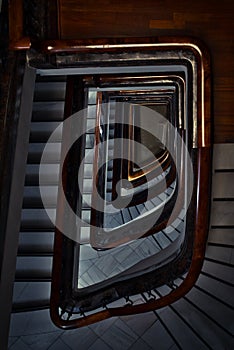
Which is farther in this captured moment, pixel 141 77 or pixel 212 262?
pixel 141 77

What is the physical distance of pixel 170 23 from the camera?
3.34m

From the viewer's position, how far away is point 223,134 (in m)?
3.15

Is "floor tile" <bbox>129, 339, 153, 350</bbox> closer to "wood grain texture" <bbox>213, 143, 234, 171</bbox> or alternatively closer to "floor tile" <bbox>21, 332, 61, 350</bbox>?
"floor tile" <bbox>21, 332, 61, 350</bbox>

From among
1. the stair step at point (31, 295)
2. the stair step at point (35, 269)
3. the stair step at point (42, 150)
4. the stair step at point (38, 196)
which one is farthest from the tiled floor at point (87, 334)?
the stair step at point (42, 150)

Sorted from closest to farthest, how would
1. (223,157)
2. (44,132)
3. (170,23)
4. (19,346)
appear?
(223,157)
(170,23)
(19,346)
(44,132)

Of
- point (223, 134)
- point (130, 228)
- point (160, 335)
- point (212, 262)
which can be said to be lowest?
point (160, 335)

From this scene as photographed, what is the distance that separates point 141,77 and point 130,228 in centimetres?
204

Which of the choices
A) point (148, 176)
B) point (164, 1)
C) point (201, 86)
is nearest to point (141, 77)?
point (164, 1)

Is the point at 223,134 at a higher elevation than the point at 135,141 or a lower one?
higher

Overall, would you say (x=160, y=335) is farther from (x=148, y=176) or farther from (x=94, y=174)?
(x=148, y=176)

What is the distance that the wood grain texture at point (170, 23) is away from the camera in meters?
3.24

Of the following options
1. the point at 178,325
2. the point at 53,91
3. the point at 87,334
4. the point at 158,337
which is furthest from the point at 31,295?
the point at 53,91

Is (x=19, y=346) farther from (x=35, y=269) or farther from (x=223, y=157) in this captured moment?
(x=223, y=157)

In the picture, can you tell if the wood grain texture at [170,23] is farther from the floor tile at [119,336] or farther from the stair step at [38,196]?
the floor tile at [119,336]
